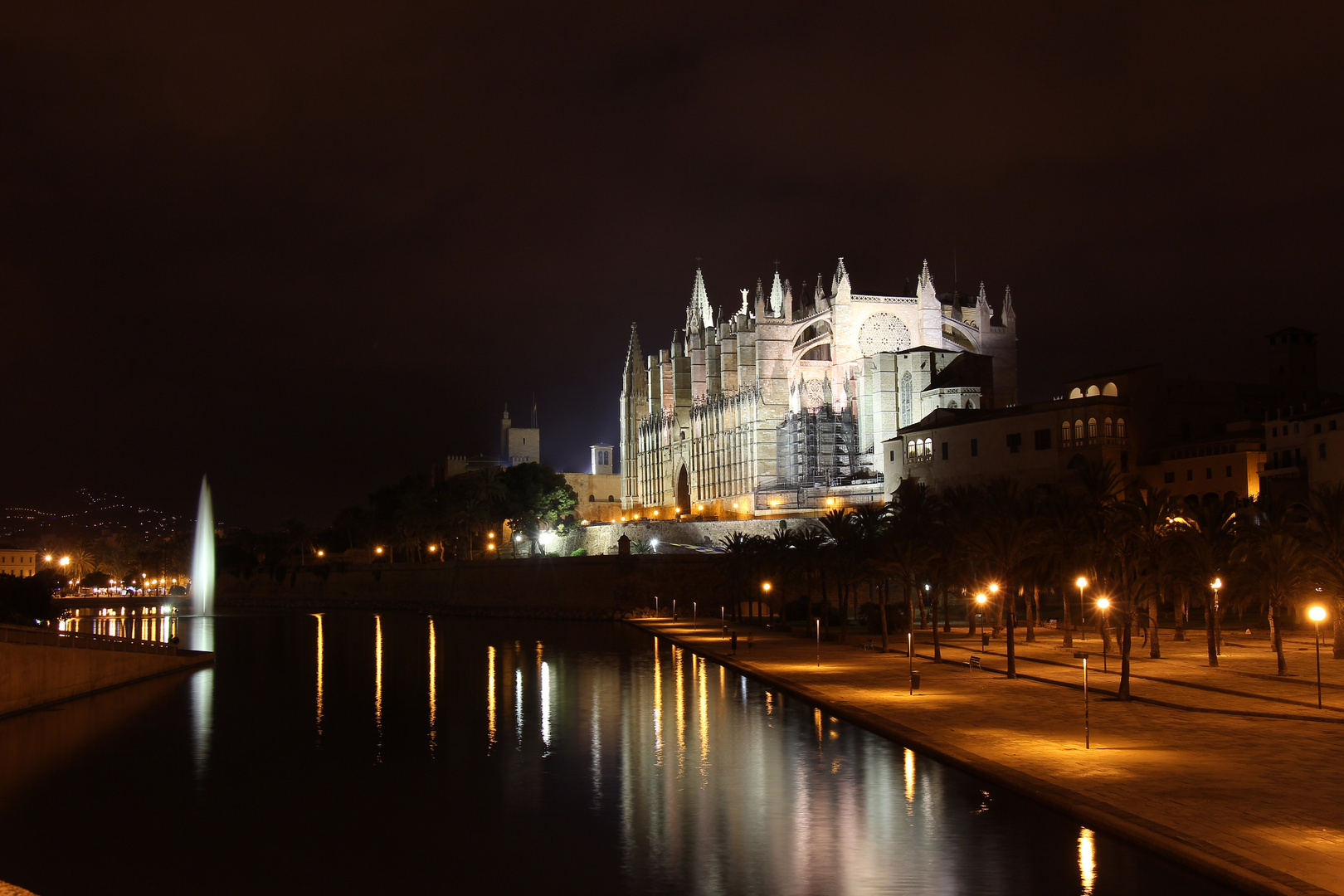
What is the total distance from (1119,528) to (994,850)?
15073mm

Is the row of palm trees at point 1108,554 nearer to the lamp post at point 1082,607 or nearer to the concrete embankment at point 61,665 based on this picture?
the lamp post at point 1082,607

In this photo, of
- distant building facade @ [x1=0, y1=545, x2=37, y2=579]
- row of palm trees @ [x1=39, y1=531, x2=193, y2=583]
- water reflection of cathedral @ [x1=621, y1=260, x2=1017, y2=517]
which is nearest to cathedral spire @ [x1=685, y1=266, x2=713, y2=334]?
water reflection of cathedral @ [x1=621, y1=260, x2=1017, y2=517]

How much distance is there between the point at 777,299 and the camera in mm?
83812

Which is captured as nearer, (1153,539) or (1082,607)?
(1153,539)

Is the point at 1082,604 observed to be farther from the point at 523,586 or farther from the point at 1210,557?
the point at 523,586

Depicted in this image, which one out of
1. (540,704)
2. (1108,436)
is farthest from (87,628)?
(1108,436)

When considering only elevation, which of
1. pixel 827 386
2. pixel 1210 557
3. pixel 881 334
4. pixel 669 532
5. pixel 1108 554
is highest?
pixel 881 334

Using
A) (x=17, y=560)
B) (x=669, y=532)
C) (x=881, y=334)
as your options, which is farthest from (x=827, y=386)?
(x=17, y=560)

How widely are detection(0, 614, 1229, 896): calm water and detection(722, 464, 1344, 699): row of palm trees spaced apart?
6.89 meters

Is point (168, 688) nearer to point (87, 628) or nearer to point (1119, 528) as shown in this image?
point (1119, 528)

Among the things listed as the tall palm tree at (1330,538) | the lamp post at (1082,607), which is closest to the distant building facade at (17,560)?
the lamp post at (1082,607)

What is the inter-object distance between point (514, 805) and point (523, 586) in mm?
53680

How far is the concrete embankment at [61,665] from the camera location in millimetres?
23594

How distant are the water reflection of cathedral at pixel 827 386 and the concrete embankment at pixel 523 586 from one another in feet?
31.9
